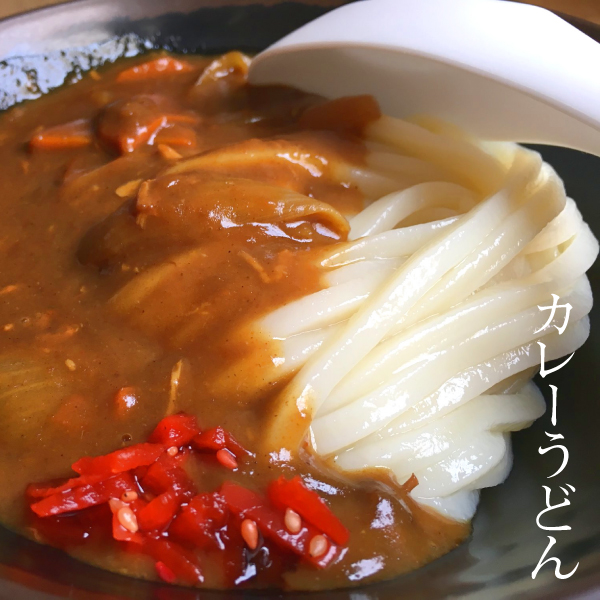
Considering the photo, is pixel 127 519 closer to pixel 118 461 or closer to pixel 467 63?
pixel 118 461

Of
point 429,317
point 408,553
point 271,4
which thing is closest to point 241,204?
point 429,317

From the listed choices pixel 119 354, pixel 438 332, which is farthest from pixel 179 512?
pixel 438 332

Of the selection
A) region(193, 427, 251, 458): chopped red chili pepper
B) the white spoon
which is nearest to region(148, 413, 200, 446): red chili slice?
region(193, 427, 251, 458): chopped red chili pepper

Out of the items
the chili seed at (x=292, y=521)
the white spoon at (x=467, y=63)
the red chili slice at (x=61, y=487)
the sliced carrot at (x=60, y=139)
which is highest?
the white spoon at (x=467, y=63)

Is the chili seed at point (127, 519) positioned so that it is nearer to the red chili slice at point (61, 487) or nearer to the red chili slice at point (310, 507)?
the red chili slice at point (61, 487)

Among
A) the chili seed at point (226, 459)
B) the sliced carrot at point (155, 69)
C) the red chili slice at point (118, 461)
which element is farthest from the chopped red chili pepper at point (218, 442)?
the sliced carrot at point (155, 69)

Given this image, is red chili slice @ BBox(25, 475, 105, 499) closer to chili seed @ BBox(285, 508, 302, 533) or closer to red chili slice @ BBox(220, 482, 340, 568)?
red chili slice @ BBox(220, 482, 340, 568)

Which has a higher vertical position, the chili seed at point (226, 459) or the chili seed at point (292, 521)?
the chili seed at point (226, 459)

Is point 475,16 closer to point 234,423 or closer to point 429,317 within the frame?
point 429,317
